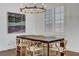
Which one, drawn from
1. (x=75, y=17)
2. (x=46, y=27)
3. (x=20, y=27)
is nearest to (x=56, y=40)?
(x=46, y=27)

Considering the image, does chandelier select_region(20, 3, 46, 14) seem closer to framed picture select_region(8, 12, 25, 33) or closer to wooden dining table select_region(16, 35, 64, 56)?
framed picture select_region(8, 12, 25, 33)

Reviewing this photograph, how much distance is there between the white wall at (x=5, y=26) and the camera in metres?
2.41

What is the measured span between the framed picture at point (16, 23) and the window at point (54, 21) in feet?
1.33

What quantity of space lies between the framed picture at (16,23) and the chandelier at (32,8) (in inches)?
4.3

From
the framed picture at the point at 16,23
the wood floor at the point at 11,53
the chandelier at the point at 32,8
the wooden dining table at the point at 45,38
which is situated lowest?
the wood floor at the point at 11,53

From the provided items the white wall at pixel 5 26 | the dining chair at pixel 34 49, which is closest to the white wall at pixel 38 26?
the white wall at pixel 5 26

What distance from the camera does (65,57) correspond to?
2455mm

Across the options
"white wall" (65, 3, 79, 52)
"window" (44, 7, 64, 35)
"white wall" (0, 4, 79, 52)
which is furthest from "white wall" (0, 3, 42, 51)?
"white wall" (65, 3, 79, 52)

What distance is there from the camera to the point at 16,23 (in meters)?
2.49

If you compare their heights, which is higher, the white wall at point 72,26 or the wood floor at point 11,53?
the white wall at point 72,26

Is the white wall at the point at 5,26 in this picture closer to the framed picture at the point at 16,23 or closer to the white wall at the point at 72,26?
the framed picture at the point at 16,23

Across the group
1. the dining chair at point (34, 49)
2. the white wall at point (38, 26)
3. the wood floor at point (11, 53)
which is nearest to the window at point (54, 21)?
the white wall at point (38, 26)

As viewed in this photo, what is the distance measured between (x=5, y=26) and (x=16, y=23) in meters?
0.19

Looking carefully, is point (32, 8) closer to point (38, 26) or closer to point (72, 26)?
point (38, 26)
